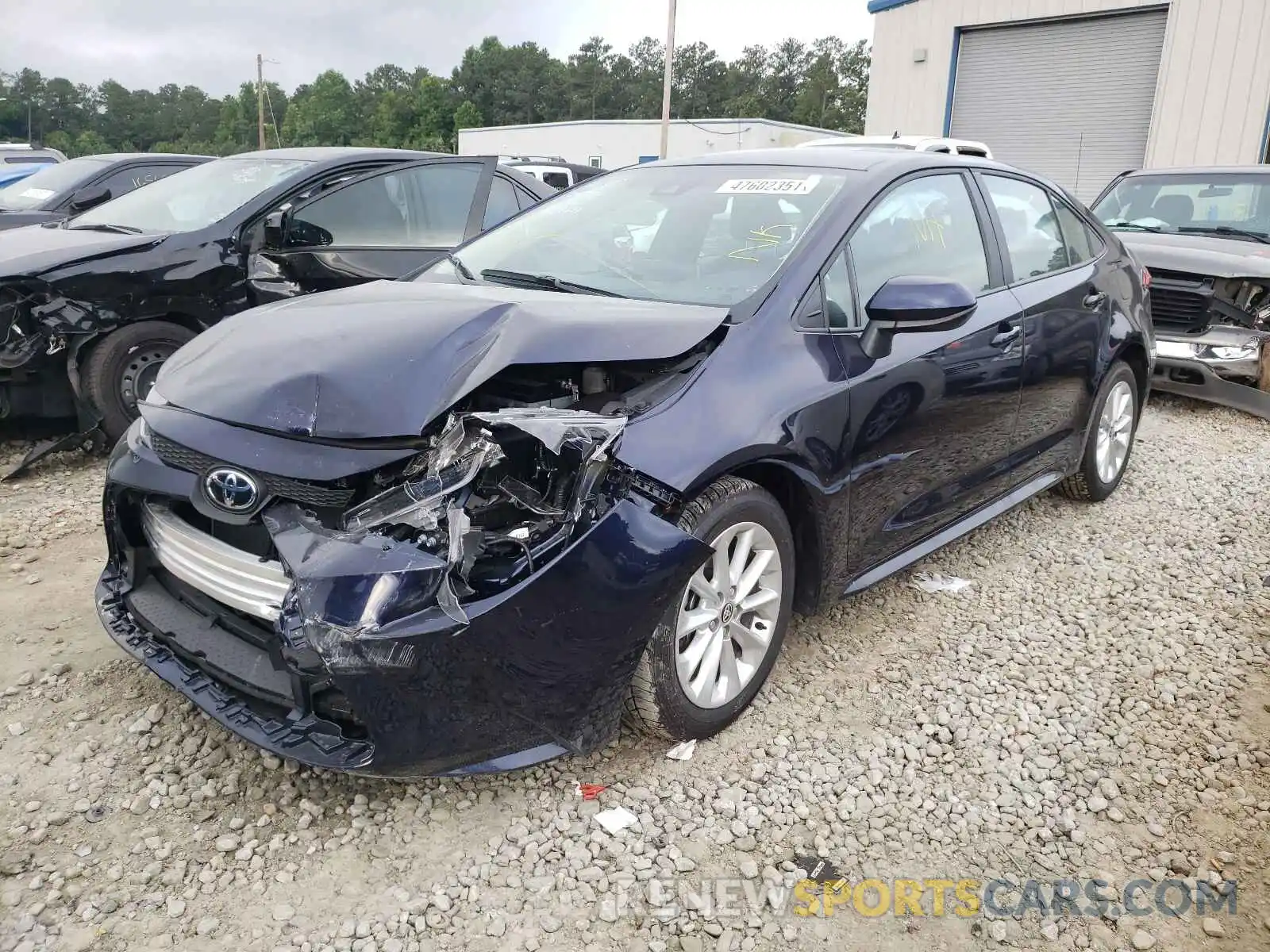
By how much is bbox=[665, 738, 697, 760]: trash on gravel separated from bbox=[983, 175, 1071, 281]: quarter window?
231 cm

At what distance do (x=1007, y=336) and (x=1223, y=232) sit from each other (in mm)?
5173

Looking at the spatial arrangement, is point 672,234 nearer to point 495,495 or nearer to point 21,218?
point 495,495

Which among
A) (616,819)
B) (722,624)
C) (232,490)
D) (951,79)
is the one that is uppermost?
(951,79)

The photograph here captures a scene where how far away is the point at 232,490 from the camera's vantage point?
2.24 meters

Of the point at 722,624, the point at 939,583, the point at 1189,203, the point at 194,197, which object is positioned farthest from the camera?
the point at 1189,203

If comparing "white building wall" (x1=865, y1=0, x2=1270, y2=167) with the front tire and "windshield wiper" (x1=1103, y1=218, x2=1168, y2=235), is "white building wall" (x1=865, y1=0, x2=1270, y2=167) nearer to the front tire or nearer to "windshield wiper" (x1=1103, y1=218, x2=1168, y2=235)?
"windshield wiper" (x1=1103, y1=218, x2=1168, y2=235)

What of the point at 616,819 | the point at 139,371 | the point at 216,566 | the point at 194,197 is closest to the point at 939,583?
the point at 616,819

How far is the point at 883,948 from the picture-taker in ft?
6.65

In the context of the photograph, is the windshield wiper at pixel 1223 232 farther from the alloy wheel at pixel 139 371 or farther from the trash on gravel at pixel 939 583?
the alloy wheel at pixel 139 371

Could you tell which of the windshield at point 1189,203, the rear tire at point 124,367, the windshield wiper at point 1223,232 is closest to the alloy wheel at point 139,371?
the rear tire at point 124,367

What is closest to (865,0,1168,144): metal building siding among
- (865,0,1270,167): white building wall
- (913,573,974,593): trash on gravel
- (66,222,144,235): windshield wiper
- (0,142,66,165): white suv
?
(865,0,1270,167): white building wall

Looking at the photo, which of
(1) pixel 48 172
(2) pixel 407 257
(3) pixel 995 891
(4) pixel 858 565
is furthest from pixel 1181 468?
(1) pixel 48 172

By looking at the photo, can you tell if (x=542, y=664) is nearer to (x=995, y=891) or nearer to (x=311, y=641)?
(x=311, y=641)

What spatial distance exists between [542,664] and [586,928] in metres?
0.58
